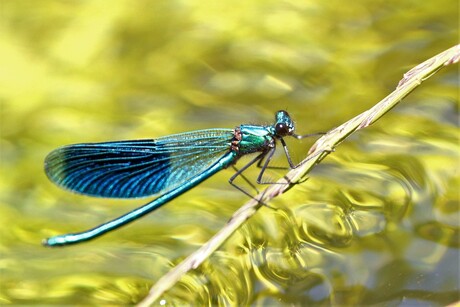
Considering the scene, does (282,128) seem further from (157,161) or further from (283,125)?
(157,161)

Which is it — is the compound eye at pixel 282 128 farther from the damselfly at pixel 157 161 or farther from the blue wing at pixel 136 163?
the blue wing at pixel 136 163

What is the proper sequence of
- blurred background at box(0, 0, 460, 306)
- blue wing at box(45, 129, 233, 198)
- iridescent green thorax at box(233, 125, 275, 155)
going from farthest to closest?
iridescent green thorax at box(233, 125, 275, 155) → blue wing at box(45, 129, 233, 198) → blurred background at box(0, 0, 460, 306)

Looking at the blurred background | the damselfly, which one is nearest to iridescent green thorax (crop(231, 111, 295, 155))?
the damselfly

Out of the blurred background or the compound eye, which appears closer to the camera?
the blurred background

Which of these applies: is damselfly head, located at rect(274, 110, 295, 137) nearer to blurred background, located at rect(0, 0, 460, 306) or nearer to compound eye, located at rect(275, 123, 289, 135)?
compound eye, located at rect(275, 123, 289, 135)

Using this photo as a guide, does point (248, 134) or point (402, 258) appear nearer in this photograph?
point (402, 258)

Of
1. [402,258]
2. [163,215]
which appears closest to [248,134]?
[163,215]

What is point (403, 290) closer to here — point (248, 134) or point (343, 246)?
point (343, 246)
